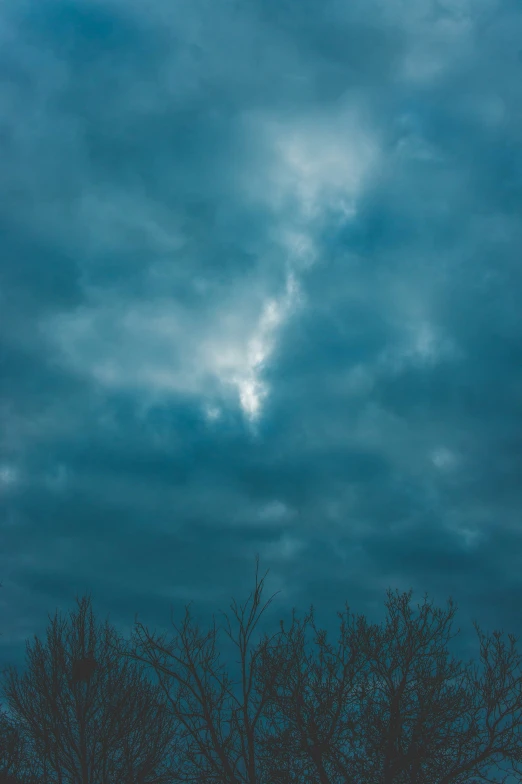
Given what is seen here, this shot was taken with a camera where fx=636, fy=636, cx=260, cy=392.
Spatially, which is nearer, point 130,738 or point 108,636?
point 130,738

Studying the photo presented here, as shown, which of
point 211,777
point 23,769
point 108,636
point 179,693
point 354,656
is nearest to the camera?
point 211,777

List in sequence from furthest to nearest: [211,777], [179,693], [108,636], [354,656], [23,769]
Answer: [108,636], [23,769], [354,656], [179,693], [211,777]

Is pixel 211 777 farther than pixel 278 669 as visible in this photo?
No

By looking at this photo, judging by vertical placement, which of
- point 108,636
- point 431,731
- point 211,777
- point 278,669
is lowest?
point 211,777

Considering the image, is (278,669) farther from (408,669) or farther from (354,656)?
(408,669)

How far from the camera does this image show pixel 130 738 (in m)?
20.8

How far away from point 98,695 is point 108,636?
1.88 metres

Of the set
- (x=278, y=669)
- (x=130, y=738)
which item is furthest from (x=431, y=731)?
(x=130, y=738)

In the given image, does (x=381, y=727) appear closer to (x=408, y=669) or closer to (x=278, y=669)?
(x=408, y=669)

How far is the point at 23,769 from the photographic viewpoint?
20625 mm

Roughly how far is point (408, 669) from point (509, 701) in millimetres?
2709

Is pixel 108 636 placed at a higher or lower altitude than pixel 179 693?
higher

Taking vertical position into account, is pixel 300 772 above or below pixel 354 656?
below

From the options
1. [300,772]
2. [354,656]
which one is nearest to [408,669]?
[354,656]
